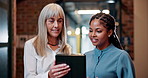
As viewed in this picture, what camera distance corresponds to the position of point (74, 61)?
0.94 meters

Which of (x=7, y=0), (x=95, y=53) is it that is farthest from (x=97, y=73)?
(x=7, y=0)

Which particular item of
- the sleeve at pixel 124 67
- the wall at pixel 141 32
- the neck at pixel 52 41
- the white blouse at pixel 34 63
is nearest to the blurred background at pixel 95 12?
the wall at pixel 141 32

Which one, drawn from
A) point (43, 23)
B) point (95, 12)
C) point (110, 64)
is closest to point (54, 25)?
point (43, 23)

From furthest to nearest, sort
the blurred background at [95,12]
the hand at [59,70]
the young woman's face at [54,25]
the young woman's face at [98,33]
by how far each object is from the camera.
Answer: the blurred background at [95,12], the young woman's face at [54,25], the young woman's face at [98,33], the hand at [59,70]

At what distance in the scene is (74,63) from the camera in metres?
0.94

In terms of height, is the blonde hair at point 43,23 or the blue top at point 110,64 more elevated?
the blonde hair at point 43,23

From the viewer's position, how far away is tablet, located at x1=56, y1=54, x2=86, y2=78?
0.94 m

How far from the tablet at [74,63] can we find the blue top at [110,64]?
0.34 feet

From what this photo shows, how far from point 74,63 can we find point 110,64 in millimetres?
197

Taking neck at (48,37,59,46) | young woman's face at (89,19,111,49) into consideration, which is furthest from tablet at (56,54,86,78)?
neck at (48,37,59,46)

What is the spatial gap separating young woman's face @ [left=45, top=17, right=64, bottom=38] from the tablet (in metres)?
0.24

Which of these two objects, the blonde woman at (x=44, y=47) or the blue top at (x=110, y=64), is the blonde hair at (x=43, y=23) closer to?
the blonde woman at (x=44, y=47)

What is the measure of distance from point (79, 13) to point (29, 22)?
106 centimetres

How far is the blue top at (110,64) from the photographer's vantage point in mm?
964
